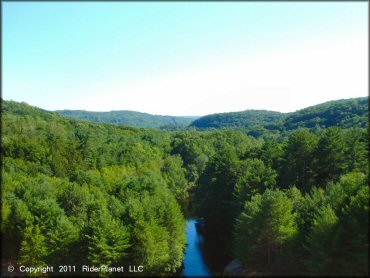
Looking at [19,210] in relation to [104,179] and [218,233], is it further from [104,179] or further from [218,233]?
[218,233]

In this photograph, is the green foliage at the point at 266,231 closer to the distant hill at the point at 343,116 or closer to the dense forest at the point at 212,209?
the dense forest at the point at 212,209

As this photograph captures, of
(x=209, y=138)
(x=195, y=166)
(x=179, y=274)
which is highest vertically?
(x=209, y=138)

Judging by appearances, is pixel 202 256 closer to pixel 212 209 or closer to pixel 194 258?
pixel 194 258

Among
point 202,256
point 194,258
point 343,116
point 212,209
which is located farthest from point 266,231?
point 343,116

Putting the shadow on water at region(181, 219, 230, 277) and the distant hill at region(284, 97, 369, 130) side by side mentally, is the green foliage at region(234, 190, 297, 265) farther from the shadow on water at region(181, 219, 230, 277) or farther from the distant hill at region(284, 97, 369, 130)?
the distant hill at region(284, 97, 369, 130)

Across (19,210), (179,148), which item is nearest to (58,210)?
(19,210)

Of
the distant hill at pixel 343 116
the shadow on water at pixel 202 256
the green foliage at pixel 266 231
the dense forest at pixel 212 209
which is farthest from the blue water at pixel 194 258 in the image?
the distant hill at pixel 343 116
